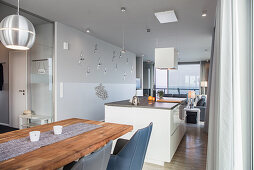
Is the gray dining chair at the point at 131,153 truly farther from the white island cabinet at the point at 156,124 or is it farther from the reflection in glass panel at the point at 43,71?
the reflection in glass panel at the point at 43,71

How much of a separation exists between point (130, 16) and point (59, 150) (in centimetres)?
302

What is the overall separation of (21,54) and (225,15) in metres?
4.52

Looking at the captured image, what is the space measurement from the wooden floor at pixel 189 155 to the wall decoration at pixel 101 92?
2665 mm

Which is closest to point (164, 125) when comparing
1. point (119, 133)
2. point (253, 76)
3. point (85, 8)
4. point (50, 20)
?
point (119, 133)

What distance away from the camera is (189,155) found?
2.99 m

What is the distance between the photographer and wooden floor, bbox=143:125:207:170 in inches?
100

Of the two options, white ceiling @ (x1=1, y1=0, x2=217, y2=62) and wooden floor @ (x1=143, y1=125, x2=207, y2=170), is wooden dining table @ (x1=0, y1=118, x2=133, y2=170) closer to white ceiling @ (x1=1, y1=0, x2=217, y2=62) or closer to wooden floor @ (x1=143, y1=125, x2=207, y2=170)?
wooden floor @ (x1=143, y1=125, x2=207, y2=170)

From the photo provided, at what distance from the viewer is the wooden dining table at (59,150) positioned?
101 cm

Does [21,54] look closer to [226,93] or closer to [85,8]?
[85,8]

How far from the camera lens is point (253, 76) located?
87 centimetres

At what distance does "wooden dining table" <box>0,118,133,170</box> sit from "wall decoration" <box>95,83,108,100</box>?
3581mm

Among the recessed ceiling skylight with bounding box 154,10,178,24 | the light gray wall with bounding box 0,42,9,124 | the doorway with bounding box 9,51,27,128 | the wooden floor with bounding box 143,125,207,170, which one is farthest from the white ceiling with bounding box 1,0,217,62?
the wooden floor with bounding box 143,125,207,170

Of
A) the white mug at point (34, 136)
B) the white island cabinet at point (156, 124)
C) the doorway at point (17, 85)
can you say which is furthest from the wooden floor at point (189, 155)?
the doorway at point (17, 85)

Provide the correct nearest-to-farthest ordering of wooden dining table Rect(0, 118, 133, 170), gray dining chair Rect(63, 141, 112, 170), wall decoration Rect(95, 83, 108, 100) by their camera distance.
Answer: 1. gray dining chair Rect(63, 141, 112, 170)
2. wooden dining table Rect(0, 118, 133, 170)
3. wall decoration Rect(95, 83, 108, 100)
